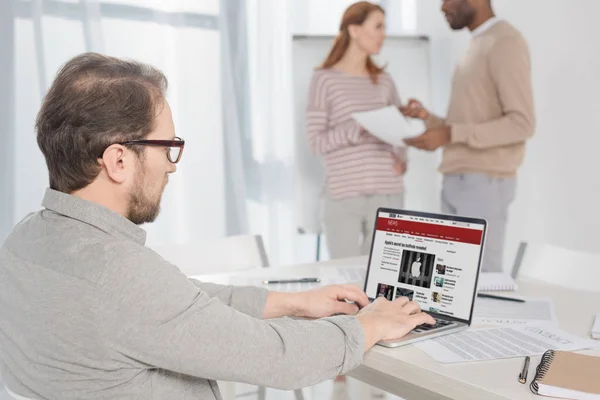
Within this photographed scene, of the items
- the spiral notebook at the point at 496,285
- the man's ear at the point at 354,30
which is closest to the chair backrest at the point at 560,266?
the spiral notebook at the point at 496,285

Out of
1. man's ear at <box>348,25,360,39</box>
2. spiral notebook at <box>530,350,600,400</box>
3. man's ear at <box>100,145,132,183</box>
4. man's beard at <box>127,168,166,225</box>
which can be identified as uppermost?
man's ear at <box>348,25,360,39</box>

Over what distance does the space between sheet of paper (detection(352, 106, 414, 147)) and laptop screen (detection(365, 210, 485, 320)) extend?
63.5 inches

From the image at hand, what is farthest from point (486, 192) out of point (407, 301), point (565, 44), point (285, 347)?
point (285, 347)

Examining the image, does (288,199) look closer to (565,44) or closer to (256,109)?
(256,109)

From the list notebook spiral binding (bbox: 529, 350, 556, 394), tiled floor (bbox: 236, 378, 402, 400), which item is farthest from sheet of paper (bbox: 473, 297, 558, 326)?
tiled floor (bbox: 236, 378, 402, 400)

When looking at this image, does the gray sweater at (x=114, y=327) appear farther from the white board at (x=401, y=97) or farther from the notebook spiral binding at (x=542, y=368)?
the white board at (x=401, y=97)

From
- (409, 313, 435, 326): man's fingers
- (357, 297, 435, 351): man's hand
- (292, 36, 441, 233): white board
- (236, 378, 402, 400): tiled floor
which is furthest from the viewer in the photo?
(292, 36, 441, 233): white board

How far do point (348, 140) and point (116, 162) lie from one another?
8.11ft

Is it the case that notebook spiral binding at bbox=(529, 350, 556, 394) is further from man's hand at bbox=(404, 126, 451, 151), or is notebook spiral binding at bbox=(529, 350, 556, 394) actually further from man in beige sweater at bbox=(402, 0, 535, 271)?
man's hand at bbox=(404, 126, 451, 151)

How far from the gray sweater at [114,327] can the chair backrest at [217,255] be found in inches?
51.5

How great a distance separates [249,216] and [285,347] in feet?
10.1

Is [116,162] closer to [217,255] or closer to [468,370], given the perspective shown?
[468,370]

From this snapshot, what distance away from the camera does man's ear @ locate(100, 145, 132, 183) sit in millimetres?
1206

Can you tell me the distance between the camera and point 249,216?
4309 mm
